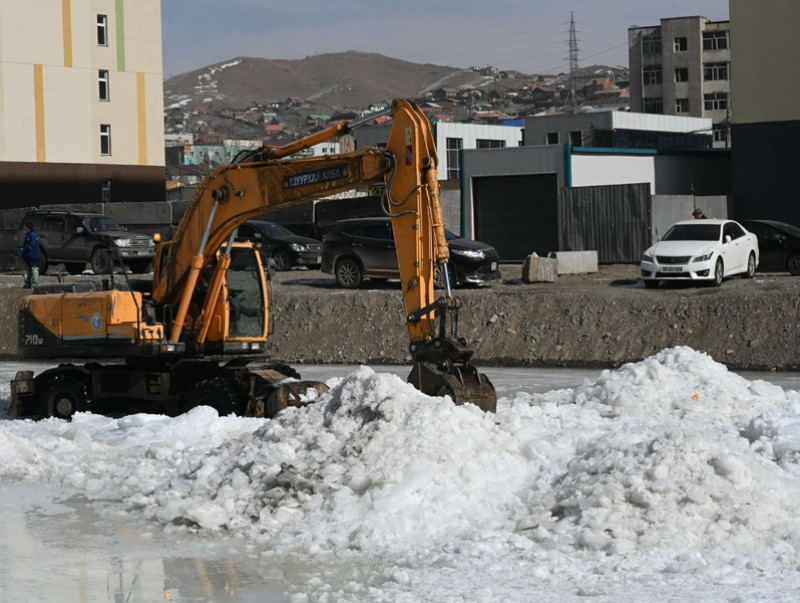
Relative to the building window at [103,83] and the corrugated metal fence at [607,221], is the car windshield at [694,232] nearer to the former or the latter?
the corrugated metal fence at [607,221]

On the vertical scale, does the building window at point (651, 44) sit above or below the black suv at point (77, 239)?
above

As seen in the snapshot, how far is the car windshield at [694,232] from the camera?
3053 cm

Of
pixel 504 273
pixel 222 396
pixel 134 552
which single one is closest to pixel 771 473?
pixel 134 552

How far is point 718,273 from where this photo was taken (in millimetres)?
29750

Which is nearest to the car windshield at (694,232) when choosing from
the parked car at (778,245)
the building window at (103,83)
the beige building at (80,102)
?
the parked car at (778,245)

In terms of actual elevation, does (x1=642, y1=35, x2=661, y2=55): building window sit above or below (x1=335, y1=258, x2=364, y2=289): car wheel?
above

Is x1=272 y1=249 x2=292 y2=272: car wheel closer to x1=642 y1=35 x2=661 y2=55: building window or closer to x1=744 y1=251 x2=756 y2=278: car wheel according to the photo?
x1=744 y1=251 x2=756 y2=278: car wheel

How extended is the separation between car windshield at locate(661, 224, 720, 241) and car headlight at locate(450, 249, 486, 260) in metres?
4.34

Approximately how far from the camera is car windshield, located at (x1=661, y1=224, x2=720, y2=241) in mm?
30531

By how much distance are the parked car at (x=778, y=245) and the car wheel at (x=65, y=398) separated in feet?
65.4

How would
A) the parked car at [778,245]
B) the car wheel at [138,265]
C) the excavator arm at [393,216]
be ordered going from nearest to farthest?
the excavator arm at [393,216]
the parked car at [778,245]
the car wheel at [138,265]

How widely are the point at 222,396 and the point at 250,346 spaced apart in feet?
3.13

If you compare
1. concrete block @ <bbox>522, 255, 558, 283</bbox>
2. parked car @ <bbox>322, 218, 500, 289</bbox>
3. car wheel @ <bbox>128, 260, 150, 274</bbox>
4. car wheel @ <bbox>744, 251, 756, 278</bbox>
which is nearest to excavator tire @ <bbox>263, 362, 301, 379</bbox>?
parked car @ <bbox>322, 218, 500, 289</bbox>

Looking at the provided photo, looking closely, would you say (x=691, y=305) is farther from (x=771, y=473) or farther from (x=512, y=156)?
(x=512, y=156)
